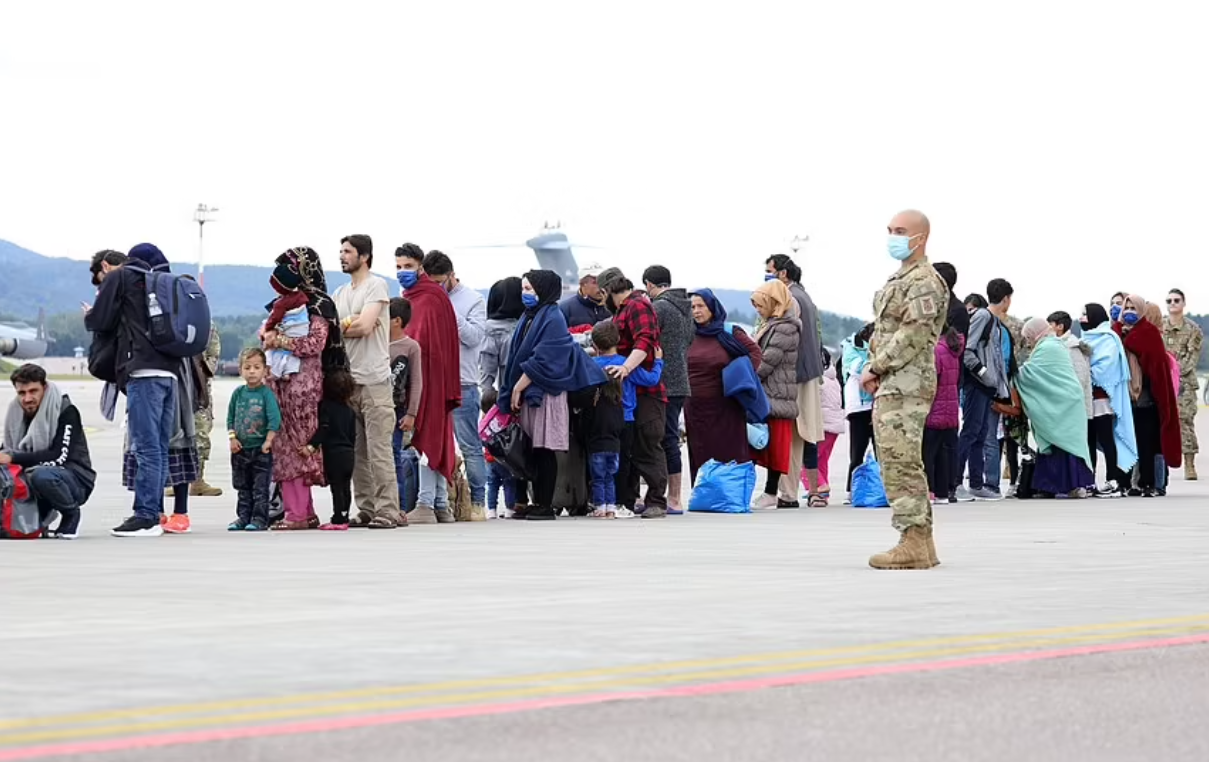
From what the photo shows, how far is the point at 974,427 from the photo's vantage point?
20.2 metres

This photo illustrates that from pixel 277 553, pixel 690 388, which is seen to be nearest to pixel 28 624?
pixel 277 553

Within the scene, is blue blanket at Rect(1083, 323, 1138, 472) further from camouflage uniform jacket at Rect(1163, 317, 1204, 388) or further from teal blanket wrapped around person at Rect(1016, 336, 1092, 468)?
camouflage uniform jacket at Rect(1163, 317, 1204, 388)

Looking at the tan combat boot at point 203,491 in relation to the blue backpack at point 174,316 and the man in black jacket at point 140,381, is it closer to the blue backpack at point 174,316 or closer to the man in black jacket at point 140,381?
the man in black jacket at point 140,381

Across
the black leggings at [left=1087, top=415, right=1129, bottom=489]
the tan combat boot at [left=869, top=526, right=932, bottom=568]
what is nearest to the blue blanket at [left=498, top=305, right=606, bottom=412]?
the tan combat boot at [left=869, top=526, right=932, bottom=568]

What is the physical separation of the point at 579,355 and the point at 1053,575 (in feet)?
20.4

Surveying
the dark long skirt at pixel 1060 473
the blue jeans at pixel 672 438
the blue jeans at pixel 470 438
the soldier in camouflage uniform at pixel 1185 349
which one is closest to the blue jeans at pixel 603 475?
the blue jeans at pixel 672 438

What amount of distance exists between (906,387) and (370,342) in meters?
4.75

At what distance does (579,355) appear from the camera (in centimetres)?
1630

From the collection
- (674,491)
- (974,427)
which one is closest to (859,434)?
(974,427)

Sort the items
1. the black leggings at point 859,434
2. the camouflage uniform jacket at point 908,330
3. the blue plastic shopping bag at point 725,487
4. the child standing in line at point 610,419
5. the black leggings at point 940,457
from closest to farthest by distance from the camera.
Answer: the camouflage uniform jacket at point 908,330 → the child standing in line at point 610,419 → the blue plastic shopping bag at point 725,487 → the black leggings at point 940,457 → the black leggings at point 859,434

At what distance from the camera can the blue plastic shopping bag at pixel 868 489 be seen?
61.3 ft

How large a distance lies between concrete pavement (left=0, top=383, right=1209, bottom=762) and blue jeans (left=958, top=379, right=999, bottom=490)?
7.24 meters

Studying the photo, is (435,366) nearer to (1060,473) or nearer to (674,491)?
(674,491)

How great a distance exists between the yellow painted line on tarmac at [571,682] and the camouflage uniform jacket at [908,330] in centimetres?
304
